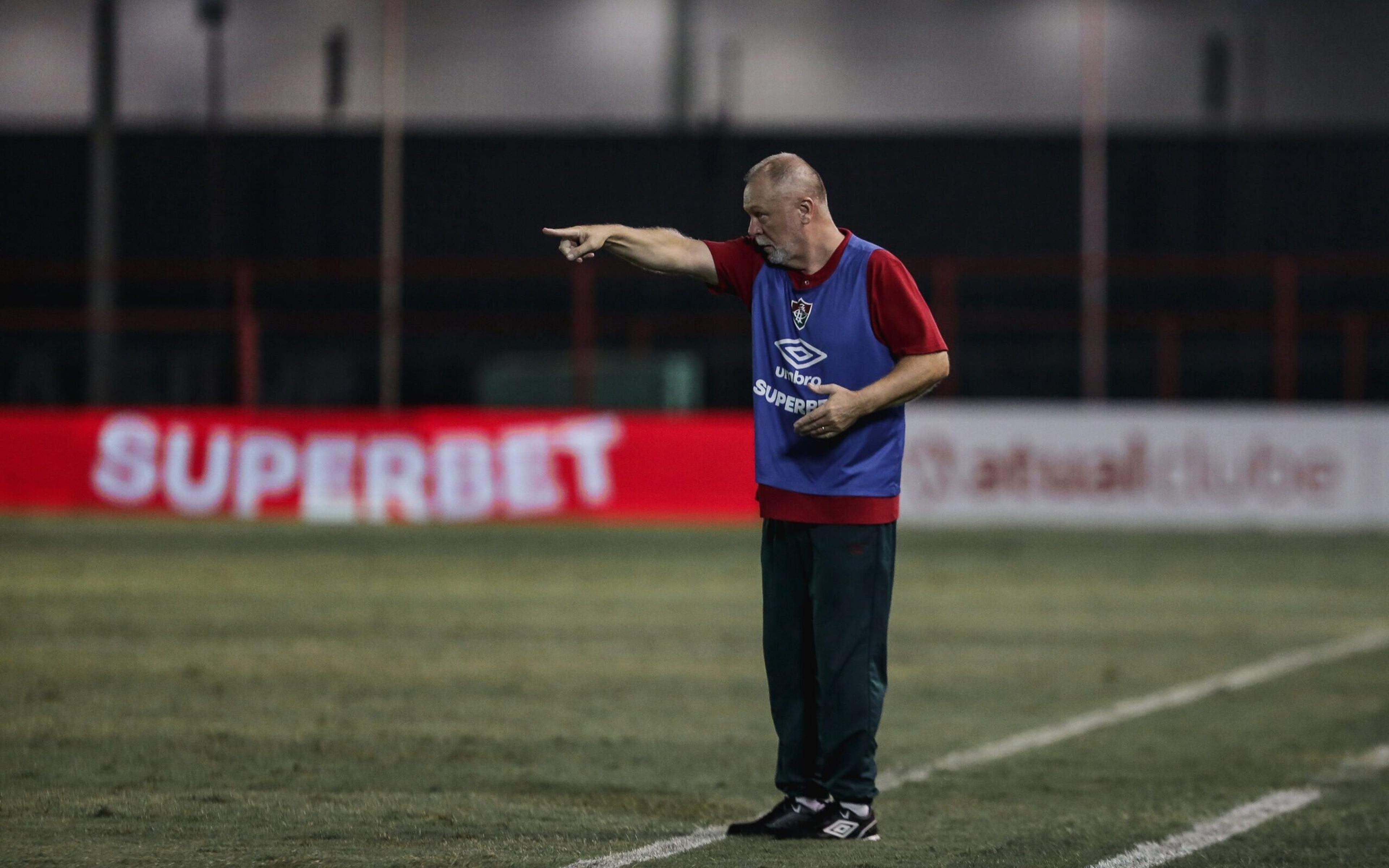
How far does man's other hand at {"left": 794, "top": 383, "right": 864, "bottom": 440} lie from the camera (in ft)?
20.3

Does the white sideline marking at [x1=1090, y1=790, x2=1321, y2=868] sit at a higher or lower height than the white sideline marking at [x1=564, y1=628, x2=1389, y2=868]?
lower

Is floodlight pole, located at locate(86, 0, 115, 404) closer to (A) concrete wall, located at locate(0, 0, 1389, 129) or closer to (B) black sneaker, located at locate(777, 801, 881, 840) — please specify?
(A) concrete wall, located at locate(0, 0, 1389, 129)

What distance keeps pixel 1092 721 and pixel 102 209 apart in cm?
1902

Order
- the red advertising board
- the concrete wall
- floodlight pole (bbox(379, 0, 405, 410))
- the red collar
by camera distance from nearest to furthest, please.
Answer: the red collar → the red advertising board → floodlight pole (bbox(379, 0, 405, 410)) → the concrete wall

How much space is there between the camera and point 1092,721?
927 centimetres

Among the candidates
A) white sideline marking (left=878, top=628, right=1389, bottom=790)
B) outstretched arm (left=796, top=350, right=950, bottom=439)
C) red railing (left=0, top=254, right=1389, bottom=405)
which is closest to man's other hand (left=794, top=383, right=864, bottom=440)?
outstretched arm (left=796, top=350, right=950, bottom=439)

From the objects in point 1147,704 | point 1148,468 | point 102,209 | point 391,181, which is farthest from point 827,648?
point 391,181

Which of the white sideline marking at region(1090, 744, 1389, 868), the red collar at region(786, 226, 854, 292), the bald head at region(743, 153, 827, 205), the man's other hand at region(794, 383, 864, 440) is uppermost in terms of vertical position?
the bald head at region(743, 153, 827, 205)

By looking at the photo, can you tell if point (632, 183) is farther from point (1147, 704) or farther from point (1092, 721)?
point (1092, 721)

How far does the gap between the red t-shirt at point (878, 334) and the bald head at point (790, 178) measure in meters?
0.20

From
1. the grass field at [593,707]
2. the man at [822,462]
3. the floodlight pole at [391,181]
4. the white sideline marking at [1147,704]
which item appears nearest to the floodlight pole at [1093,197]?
the grass field at [593,707]

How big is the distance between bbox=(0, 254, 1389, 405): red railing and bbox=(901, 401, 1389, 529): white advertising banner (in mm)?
2179

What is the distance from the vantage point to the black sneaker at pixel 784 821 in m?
6.49

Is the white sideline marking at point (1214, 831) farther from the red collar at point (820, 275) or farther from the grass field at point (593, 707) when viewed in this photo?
the red collar at point (820, 275)
